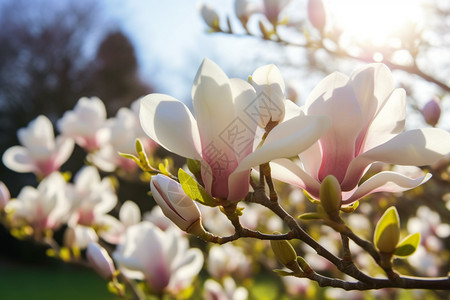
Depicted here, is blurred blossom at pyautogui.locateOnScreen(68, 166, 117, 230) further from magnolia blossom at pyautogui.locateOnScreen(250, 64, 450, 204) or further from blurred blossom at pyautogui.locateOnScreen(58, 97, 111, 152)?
magnolia blossom at pyautogui.locateOnScreen(250, 64, 450, 204)

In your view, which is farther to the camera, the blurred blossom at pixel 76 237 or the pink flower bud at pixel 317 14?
the blurred blossom at pixel 76 237

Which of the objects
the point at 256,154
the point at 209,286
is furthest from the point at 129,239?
the point at 256,154

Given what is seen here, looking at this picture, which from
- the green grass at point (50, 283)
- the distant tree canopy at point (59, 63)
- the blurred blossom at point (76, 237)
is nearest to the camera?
the blurred blossom at point (76, 237)

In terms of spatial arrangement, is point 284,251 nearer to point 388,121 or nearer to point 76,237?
point 388,121

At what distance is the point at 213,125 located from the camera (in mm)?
637

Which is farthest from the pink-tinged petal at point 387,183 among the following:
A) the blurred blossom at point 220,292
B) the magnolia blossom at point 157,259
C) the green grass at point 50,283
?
the green grass at point 50,283

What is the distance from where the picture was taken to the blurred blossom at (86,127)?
2230mm

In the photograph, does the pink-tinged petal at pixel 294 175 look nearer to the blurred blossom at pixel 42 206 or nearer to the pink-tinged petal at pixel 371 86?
the pink-tinged petal at pixel 371 86

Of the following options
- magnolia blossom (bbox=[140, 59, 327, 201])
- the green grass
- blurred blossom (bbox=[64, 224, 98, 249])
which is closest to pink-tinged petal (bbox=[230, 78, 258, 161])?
magnolia blossom (bbox=[140, 59, 327, 201])

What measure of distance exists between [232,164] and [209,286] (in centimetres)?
133

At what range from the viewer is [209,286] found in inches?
73.6

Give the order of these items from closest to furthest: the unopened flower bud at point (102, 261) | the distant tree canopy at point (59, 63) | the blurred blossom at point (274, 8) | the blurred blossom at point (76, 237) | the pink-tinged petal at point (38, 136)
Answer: the unopened flower bud at point (102, 261)
the blurred blossom at point (274, 8)
the blurred blossom at point (76, 237)
the pink-tinged petal at point (38, 136)
the distant tree canopy at point (59, 63)

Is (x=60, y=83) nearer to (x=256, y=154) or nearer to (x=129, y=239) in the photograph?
(x=129, y=239)

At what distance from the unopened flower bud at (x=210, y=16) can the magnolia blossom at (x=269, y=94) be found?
3.56ft
